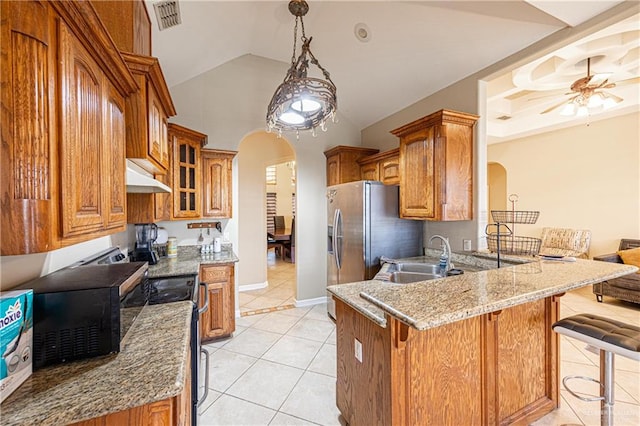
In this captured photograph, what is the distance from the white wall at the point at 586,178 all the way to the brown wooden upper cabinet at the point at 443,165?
4.28 meters

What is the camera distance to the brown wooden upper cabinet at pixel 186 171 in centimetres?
295

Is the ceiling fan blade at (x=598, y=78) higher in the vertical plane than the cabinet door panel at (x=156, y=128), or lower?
higher

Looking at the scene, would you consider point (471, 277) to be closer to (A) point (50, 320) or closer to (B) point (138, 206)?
(A) point (50, 320)

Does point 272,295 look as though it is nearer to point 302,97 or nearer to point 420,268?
point 420,268

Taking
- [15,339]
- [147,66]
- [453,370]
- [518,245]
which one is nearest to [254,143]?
[147,66]

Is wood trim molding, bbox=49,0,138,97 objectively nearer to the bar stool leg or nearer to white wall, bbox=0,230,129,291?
white wall, bbox=0,230,129,291

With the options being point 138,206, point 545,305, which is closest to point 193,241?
point 138,206

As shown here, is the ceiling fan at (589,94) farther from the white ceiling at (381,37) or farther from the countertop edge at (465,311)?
the countertop edge at (465,311)

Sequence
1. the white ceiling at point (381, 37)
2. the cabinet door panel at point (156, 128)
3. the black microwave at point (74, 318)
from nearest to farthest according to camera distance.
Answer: the black microwave at point (74, 318)
the cabinet door panel at point (156, 128)
the white ceiling at point (381, 37)

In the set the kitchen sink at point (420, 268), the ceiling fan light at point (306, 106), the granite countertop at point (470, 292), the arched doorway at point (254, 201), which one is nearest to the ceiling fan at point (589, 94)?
the granite countertop at point (470, 292)

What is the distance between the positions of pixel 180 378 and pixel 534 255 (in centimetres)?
300

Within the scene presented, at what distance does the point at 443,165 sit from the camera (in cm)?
259

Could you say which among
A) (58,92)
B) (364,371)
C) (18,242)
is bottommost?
(364,371)

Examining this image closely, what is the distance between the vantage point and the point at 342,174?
399 cm
